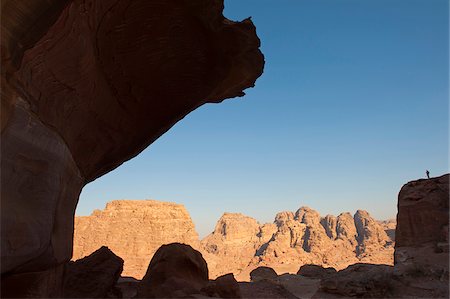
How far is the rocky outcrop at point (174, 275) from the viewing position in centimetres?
705

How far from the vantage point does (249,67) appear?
25.1 feet

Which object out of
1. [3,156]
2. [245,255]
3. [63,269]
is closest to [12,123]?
[3,156]

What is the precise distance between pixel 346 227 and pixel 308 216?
12923 mm

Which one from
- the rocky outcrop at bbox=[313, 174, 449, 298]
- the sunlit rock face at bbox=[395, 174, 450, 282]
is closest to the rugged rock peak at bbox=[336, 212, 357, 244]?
the sunlit rock face at bbox=[395, 174, 450, 282]

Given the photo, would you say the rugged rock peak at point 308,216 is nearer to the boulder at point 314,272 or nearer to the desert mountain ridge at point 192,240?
the desert mountain ridge at point 192,240

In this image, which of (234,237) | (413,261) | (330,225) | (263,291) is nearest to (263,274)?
(413,261)

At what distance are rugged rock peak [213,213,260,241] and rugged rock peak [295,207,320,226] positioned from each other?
12.8 meters

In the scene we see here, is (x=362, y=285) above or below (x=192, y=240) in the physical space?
above

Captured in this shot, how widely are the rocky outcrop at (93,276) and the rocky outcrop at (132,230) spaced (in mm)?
38511

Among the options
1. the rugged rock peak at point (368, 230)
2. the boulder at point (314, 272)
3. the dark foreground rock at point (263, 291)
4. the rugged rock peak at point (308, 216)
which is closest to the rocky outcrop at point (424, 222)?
the boulder at point (314, 272)

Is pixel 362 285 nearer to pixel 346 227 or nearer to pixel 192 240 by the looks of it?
pixel 192 240

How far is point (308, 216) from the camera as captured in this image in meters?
82.7

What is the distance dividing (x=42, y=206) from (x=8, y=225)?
2.75 feet

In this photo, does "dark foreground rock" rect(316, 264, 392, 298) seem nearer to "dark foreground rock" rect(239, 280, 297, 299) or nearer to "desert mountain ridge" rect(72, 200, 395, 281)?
"dark foreground rock" rect(239, 280, 297, 299)
